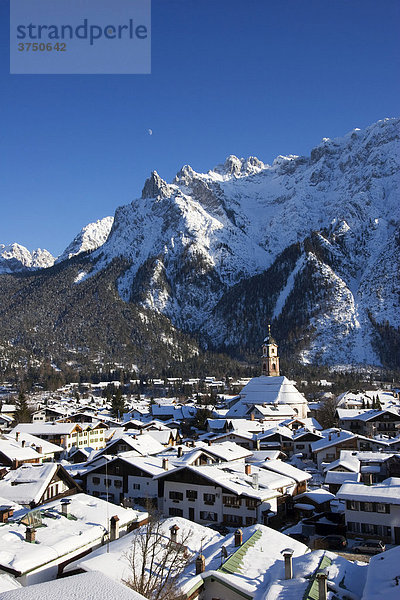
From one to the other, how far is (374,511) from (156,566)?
1746cm

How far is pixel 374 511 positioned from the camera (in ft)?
102

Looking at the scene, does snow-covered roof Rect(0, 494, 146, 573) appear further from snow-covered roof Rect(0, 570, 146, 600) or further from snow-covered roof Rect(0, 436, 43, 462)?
snow-covered roof Rect(0, 436, 43, 462)

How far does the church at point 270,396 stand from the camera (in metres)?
93.9

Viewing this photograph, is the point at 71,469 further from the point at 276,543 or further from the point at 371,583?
the point at 371,583

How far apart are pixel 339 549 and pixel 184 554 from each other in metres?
13.4

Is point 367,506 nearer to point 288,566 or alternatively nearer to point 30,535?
point 288,566

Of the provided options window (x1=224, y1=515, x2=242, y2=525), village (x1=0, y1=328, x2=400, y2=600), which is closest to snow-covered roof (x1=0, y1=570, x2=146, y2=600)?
village (x1=0, y1=328, x2=400, y2=600)

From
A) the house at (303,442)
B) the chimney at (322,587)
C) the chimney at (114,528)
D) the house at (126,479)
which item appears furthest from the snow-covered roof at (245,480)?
the house at (303,442)

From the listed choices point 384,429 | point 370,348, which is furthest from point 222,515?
point 370,348

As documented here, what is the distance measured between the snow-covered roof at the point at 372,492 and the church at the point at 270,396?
58.8m

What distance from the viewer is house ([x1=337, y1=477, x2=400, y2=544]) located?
99.7 feet

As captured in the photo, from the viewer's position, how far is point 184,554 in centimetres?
2003

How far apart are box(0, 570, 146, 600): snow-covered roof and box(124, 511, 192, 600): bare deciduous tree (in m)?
7.73

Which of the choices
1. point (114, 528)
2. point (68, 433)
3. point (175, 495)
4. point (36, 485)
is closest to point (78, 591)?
point (114, 528)
